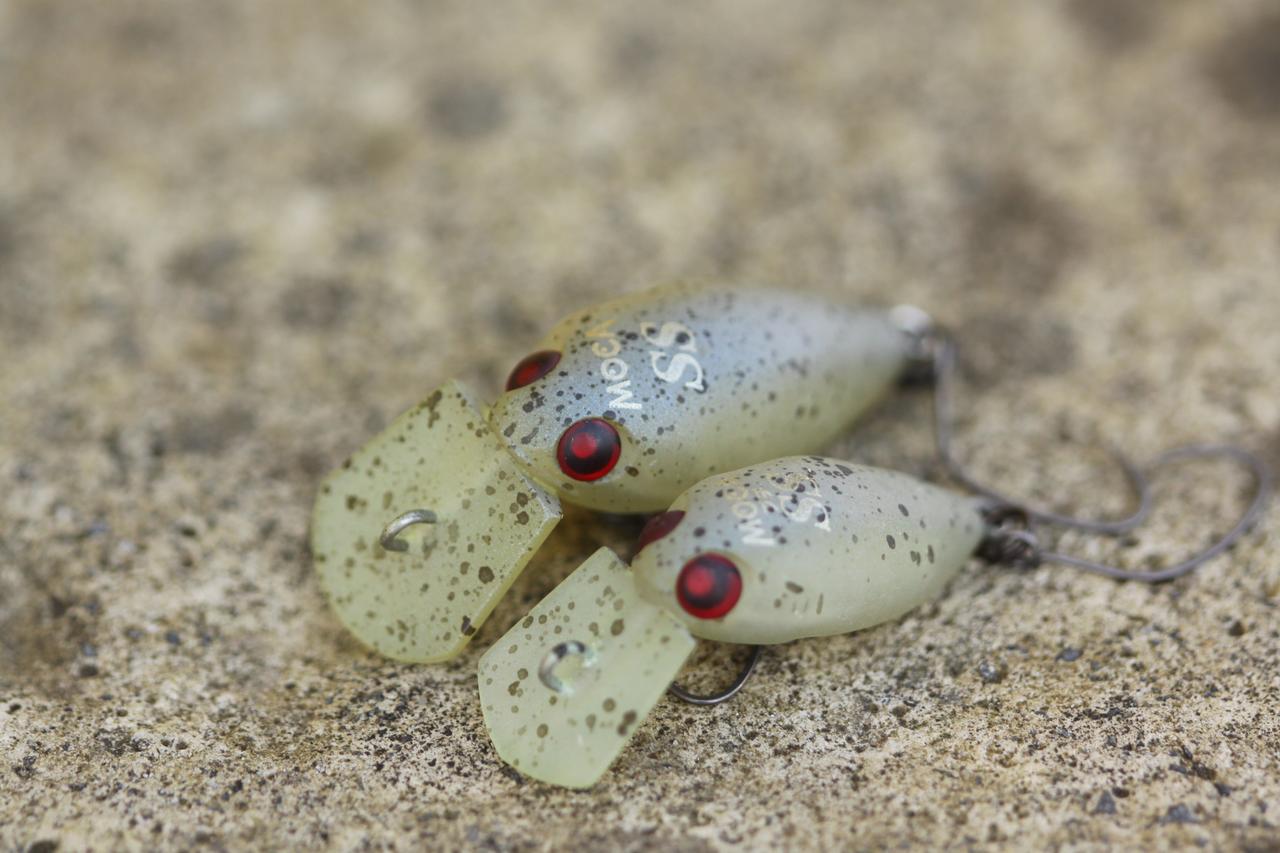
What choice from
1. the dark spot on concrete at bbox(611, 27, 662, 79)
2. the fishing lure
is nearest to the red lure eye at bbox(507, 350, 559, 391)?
the fishing lure

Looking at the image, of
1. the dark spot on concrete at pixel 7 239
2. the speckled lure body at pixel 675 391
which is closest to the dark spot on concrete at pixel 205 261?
the dark spot on concrete at pixel 7 239

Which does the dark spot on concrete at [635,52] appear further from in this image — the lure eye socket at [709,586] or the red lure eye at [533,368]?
the lure eye socket at [709,586]

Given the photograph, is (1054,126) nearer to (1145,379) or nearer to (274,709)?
(1145,379)

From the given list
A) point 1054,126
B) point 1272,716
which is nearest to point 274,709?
point 1272,716

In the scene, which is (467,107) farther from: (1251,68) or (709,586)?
(1251,68)


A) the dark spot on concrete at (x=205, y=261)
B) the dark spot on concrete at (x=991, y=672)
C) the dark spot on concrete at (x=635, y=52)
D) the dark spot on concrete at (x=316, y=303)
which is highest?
the dark spot on concrete at (x=635, y=52)

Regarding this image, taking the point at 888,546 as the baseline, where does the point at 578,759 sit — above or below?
below

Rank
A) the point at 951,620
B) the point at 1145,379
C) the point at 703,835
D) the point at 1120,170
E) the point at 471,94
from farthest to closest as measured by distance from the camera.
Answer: the point at 471,94, the point at 1120,170, the point at 1145,379, the point at 951,620, the point at 703,835

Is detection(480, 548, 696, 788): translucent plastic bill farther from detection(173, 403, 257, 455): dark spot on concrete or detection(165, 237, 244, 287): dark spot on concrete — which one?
detection(165, 237, 244, 287): dark spot on concrete
